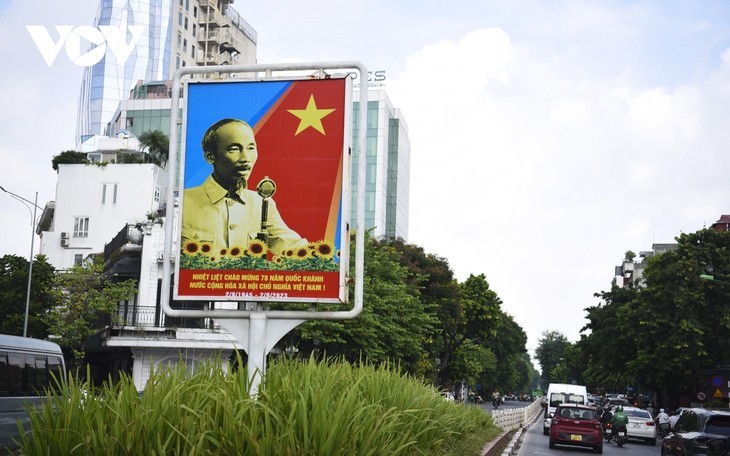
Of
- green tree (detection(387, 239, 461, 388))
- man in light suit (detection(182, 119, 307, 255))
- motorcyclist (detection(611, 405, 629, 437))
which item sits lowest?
motorcyclist (detection(611, 405, 629, 437))

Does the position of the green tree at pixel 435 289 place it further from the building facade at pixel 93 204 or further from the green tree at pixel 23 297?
the green tree at pixel 23 297

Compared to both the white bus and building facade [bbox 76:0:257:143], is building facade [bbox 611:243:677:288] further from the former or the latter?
the white bus

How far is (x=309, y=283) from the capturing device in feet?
38.4

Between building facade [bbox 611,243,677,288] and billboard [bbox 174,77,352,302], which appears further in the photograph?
building facade [bbox 611,243,677,288]

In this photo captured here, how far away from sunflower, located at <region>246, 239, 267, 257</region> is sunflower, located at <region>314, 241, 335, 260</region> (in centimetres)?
70

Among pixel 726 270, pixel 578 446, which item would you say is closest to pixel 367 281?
pixel 578 446

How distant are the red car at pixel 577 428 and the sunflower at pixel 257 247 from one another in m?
19.9

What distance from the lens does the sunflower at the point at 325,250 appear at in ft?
38.3

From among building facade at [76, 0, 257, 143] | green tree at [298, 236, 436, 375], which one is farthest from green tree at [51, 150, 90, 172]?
building facade at [76, 0, 257, 143]

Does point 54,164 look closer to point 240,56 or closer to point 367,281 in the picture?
point 367,281

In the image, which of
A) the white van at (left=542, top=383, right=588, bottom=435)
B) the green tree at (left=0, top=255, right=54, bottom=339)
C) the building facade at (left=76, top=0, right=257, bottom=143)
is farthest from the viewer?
the building facade at (left=76, top=0, right=257, bottom=143)

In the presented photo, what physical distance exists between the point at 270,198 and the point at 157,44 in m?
112

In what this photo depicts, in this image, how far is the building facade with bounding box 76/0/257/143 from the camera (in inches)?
4611

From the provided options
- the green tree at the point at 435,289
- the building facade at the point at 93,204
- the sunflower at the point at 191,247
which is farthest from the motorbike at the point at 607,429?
the building facade at the point at 93,204
